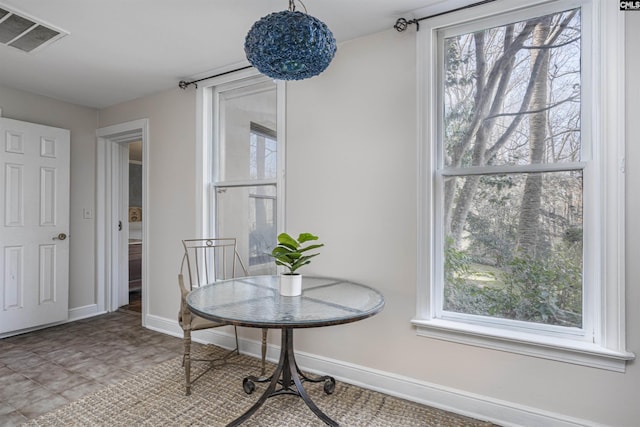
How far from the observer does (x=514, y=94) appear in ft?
6.37

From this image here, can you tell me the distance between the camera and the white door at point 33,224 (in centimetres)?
320

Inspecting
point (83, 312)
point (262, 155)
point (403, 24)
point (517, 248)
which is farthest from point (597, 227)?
point (83, 312)

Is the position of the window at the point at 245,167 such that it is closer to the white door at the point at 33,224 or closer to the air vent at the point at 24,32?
the air vent at the point at 24,32

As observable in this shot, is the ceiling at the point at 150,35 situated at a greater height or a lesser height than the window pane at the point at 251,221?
greater

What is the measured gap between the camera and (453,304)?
82.8 inches

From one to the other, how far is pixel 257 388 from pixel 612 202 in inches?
88.5

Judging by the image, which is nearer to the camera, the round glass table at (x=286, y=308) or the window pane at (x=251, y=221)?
the round glass table at (x=286, y=308)

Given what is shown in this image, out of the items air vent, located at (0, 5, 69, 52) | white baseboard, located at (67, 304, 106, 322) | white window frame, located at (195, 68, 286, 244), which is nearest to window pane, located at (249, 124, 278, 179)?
white window frame, located at (195, 68, 286, 244)

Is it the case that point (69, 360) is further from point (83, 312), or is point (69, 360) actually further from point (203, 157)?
point (203, 157)

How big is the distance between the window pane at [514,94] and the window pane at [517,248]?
0.47ft

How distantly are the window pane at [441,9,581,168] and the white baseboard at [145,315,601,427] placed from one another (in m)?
1.33

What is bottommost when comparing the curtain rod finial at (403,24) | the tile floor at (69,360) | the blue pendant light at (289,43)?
the tile floor at (69,360)

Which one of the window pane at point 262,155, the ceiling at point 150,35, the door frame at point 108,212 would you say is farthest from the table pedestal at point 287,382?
the door frame at point 108,212

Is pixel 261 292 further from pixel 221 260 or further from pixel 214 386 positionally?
pixel 221 260
